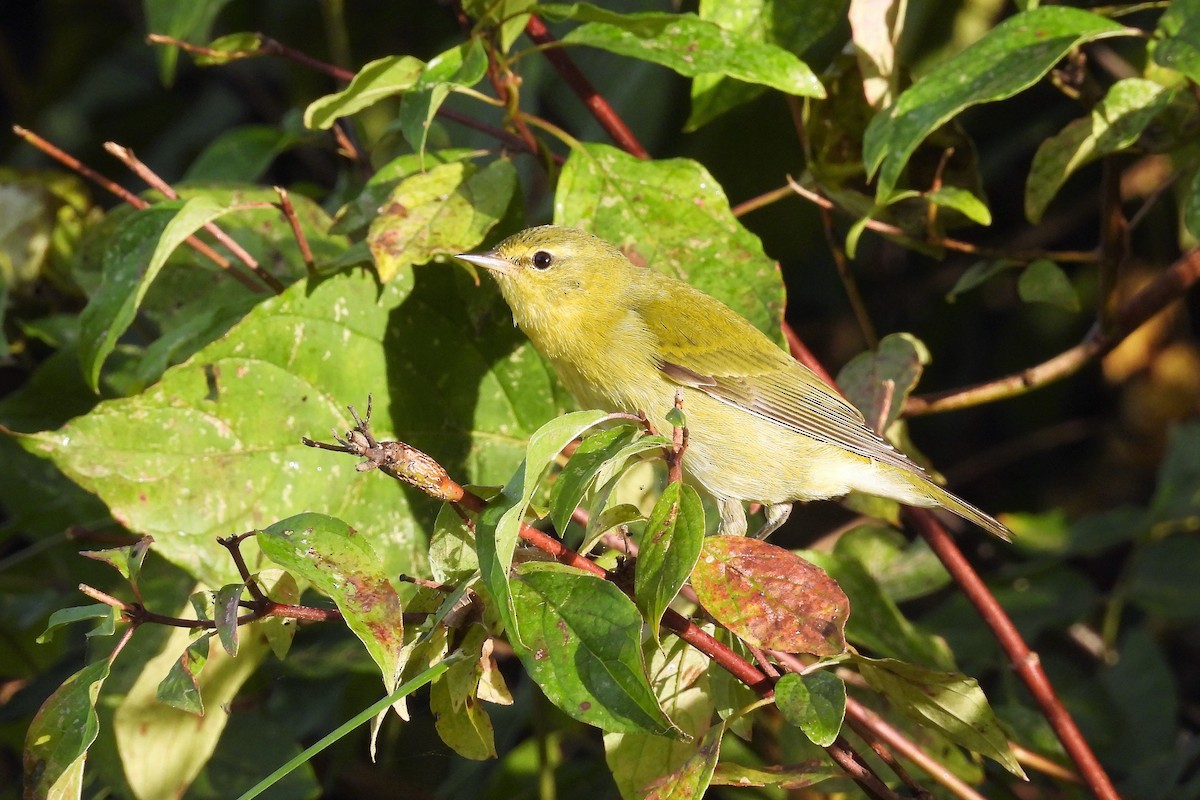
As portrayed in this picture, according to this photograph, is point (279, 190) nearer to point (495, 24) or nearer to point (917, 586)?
point (495, 24)

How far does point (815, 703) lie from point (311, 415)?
1.06 metres

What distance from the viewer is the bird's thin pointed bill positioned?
89.1 inches

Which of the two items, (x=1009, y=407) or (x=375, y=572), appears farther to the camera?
(x=1009, y=407)

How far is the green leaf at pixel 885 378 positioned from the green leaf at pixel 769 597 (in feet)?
3.10

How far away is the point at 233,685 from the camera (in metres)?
2.15

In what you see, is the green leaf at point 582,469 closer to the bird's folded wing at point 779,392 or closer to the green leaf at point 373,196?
the green leaf at point 373,196

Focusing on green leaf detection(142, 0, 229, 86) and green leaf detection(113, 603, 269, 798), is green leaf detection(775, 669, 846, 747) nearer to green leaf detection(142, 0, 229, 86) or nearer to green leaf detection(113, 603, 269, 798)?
green leaf detection(113, 603, 269, 798)

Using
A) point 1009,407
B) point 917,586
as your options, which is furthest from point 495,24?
point 1009,407

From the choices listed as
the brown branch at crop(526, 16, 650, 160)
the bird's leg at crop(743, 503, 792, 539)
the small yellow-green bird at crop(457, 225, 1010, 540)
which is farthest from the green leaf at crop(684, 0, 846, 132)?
the bird's leg at crop(743, 503, 792, 539)

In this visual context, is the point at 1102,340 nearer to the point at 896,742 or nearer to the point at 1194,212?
the point at 1194,212

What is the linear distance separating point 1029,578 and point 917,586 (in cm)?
66

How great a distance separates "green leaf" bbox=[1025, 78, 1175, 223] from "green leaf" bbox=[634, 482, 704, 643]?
115 centimetres

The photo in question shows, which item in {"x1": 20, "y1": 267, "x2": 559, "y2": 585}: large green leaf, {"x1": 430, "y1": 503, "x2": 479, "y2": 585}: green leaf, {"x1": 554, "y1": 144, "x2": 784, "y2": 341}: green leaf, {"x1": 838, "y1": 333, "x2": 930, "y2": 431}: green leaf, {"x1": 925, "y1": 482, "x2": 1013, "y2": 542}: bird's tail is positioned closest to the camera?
{"x1": 430, "y1": 503, "x2": 479, "y2": 585}: green leaf

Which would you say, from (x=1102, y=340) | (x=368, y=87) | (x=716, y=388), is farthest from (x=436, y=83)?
(x=1102, y=340)
